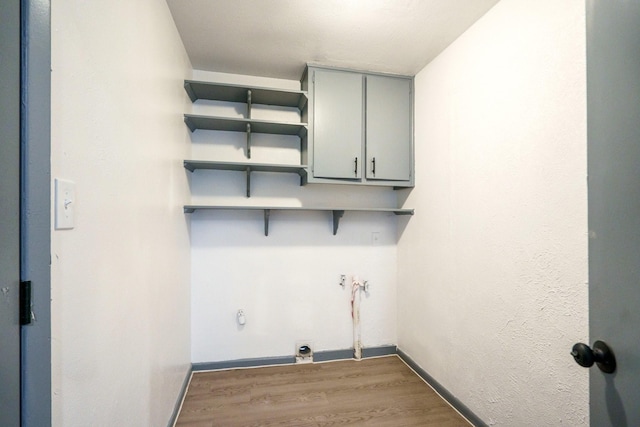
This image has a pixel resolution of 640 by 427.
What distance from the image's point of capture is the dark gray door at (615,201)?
0.55m

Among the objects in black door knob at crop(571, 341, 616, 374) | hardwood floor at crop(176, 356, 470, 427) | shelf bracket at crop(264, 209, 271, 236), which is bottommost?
hardwood floor at crop(176, 356, 470, 427)

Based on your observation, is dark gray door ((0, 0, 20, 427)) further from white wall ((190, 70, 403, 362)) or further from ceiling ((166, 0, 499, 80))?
white wall ((190, 70, 403, 362))

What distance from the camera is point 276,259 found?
2.22 meters

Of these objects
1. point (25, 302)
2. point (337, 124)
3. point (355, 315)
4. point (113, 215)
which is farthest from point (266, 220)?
point (25, 302)

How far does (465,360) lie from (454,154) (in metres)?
1.32

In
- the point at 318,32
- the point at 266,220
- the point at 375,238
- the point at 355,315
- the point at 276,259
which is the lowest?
the point at 355,315

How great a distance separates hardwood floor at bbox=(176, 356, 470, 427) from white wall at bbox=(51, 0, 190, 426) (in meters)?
0.37

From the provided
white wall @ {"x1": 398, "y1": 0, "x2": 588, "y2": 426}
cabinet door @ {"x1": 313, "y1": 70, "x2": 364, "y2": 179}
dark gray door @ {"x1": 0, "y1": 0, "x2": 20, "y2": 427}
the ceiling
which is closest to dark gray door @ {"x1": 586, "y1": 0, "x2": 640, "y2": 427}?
white wall @ {"x1": 398, "y1": 0, "x2": 588, "y2": 426}

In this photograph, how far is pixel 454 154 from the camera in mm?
1745

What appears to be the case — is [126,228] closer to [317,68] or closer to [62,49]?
[62,49]

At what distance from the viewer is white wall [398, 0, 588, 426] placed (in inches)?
42.6

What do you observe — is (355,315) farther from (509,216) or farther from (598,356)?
(598,356)

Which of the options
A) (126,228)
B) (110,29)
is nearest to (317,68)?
(110,29)

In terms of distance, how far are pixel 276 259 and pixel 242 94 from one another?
1357 millimetres
